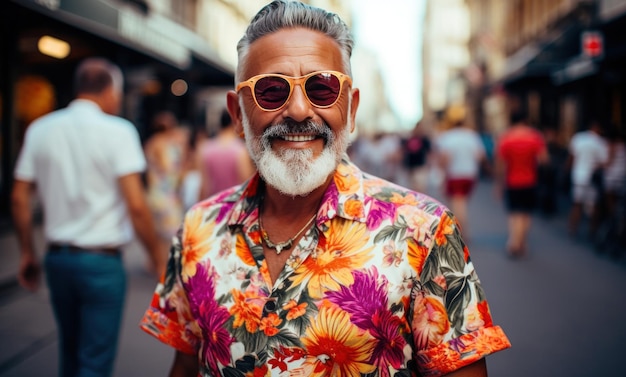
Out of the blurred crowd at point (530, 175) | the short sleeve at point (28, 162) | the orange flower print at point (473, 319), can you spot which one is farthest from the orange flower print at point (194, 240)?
the blurred crowd at point (530, 175)

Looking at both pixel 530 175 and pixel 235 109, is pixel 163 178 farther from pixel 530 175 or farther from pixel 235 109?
pixel 235 109

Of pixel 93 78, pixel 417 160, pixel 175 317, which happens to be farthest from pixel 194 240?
pixel 417 160

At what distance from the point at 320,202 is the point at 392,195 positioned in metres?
0.23

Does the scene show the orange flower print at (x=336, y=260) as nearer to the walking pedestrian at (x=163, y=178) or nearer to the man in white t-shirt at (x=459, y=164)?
the walking pedestrian at (x=163, y=178)

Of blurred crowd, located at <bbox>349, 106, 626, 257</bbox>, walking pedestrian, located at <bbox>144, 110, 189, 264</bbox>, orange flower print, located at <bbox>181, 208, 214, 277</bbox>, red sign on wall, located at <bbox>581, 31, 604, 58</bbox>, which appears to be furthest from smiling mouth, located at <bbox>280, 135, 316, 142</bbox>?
red sign on wall, located at <bbox>581, 31, 604, 58</bbox>

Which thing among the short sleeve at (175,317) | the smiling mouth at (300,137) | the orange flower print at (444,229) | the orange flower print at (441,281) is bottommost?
the short sleeve at (175,317)

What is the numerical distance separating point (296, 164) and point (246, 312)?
1.47 feet

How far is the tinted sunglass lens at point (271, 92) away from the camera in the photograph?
68.3 inches

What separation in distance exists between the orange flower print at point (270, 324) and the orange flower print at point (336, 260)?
0.11 m

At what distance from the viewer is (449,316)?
1.56m

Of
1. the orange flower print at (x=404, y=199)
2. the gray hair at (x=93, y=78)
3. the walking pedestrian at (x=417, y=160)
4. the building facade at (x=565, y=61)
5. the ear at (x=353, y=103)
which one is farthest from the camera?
the walking pedestrian at (x=417, y=160)

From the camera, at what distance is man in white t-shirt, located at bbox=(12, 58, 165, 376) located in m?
3.13

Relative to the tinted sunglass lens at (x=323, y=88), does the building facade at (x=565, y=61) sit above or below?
above

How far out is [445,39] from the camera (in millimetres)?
72188
